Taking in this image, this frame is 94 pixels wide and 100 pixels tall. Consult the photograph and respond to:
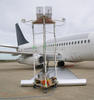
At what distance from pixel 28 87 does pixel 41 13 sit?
3.36 metres

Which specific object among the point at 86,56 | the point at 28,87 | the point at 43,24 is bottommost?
the point at 28,87

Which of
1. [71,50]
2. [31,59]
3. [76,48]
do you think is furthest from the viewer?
[31,59]

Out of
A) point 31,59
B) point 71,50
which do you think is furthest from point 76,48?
point 31,59

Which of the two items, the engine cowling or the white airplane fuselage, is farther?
the engine cowling

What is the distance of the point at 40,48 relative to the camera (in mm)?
14445

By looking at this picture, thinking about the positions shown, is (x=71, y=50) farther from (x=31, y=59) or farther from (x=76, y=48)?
(x=31, y=59)

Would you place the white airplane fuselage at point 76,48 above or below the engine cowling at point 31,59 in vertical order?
above

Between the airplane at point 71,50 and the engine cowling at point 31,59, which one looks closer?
the airplane at point 71,50

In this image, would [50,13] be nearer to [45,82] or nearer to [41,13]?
[41,13]

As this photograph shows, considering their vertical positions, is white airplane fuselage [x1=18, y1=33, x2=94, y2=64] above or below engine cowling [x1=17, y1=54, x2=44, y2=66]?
above

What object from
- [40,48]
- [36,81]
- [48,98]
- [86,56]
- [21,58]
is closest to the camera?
[48,98]

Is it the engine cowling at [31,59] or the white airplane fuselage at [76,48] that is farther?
the engine cowling at [31,59]

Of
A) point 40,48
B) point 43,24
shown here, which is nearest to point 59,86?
point 43,24

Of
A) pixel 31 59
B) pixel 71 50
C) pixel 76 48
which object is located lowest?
pixel 31 59
